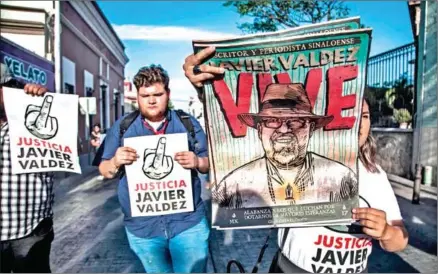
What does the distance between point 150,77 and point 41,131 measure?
0.73 metres

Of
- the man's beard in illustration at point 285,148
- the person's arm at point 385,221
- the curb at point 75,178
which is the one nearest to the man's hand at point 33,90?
the man's beard in illustration at point 285,148

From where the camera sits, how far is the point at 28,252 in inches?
87.7

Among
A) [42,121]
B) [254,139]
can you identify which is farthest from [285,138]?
[42,121]

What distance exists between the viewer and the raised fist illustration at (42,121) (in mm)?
2160

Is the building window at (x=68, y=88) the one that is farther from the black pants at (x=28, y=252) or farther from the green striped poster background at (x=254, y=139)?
the green striped poster background at (x=254, y=139)

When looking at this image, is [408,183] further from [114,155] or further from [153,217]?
[114,155]

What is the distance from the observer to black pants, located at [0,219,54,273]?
7.20ft

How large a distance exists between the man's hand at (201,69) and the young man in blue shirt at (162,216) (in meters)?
0.54

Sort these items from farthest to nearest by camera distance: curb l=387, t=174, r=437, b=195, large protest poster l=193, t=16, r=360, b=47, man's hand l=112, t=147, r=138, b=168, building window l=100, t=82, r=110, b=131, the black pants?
building window l=100, t=82, r=110, b=131
curb l=387, t=174, r=437, b=195
the black pants
man's hand l=112, t=147, r=138, b=168
large protest poster l=193, t=16, r=360, b=47

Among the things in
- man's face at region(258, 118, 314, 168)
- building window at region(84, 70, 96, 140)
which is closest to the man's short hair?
man's face at region(258, 118, 314, 168)

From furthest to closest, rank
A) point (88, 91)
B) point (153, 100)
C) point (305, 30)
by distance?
point (88, 91) → point (153, 100) → point (305, 30)

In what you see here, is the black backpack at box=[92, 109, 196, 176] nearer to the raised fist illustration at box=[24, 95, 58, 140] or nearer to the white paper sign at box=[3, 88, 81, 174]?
the white paper sign at box=[3, 88, 81, 174]

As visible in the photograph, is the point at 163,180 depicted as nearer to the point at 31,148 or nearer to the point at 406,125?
the point at 31,148

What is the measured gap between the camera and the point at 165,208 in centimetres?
210
